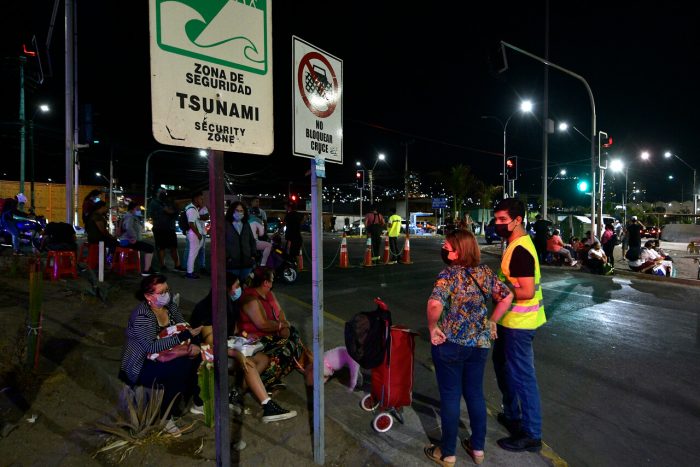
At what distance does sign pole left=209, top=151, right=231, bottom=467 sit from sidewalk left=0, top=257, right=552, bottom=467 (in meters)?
0.91

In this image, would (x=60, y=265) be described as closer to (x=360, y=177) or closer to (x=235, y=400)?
(x=235, y=400)

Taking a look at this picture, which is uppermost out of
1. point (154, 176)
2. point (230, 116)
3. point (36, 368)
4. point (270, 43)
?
point (154, 176)

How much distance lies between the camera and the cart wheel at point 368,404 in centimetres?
355

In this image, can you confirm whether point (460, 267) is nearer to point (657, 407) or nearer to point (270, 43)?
point (270, 43)

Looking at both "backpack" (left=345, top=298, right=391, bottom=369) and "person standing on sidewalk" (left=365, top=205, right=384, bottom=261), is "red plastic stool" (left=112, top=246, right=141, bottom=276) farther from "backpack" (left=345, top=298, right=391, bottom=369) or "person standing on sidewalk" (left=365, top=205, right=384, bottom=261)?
"backpack" (left=345, top=298, right=391, bottom=369)

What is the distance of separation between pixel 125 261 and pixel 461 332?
27.2 ft

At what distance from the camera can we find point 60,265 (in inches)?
308

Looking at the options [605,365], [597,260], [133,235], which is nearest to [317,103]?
[605,365]

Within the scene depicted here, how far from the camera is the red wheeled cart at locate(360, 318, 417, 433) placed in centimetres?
331

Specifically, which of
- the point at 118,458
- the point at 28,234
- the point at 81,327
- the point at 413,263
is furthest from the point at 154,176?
the point at 118,458

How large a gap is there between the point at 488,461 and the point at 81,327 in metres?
5.03

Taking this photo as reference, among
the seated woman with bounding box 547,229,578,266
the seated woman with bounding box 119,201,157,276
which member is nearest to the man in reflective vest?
the seated woman with bounding box 119,201,157,276

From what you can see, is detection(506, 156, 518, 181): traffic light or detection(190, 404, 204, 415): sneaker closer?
detection(190, 404, 204, 415): sneaker

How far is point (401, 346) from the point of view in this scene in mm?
3350
